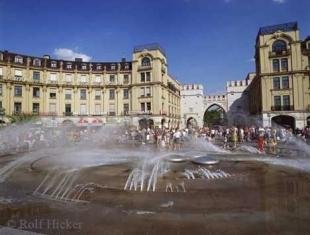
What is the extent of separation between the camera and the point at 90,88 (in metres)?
59.6

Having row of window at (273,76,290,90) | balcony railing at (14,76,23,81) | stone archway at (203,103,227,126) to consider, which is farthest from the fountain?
stone archway at (203,103,227,126)

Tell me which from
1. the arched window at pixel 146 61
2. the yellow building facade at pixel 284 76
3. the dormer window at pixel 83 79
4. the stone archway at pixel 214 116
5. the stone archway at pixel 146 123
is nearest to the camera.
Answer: the yellow building facade at pixel 284 76

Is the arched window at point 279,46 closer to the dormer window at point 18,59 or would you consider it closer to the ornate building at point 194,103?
the ornate building at point 194,103

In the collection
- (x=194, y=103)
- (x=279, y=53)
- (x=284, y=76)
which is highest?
(x=279, y=53)

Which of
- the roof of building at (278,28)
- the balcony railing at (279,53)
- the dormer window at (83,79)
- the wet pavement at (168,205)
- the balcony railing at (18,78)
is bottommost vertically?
the wet pavement at (168,205)

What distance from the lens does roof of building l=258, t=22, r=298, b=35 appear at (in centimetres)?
4512

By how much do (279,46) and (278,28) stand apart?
329 cm

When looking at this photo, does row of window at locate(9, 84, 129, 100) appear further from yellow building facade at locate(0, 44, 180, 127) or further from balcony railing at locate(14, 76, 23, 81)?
balcony railing at locate(14, 76, 23, 81)

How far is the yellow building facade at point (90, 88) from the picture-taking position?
54188 mm

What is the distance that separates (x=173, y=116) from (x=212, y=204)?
61.2 meters

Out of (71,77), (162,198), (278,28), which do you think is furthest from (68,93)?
(162,198)

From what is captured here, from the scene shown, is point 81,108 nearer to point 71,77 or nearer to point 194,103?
point 71,77

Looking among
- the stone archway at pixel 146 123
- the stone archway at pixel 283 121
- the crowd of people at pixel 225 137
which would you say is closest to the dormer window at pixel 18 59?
the stone archway at pixel 146 123

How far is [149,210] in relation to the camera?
20.7 feet
